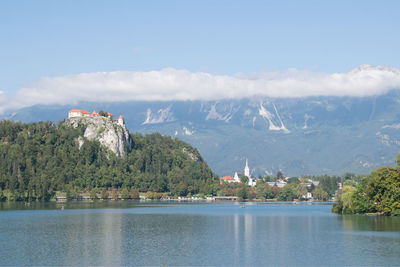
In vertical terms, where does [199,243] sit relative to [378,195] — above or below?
below

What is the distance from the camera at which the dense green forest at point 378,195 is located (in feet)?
427

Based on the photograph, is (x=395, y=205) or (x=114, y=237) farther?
(x=395, y=205)

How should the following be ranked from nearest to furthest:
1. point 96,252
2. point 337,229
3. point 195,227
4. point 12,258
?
point 12,258, point 96,252, point 337,229, point 195,227

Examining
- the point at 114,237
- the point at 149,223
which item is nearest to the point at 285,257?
the point at 114,237

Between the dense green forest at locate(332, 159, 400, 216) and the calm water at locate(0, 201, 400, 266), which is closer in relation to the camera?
the calm water at locate(0, 201, 400, 266)

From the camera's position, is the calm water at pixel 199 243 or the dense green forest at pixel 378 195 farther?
the dense green forest at pixel 378 195

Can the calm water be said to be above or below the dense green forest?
below

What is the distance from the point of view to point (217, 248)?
81.8m

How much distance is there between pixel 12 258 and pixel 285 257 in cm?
3344

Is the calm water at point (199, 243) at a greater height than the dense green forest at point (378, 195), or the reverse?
the dense green forest at point (378, 195)

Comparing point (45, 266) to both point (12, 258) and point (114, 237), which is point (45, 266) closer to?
point (12, 258)

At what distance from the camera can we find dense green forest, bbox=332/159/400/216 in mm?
130250

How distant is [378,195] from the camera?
5300 inches

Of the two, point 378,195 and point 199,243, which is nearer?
point 199,243
